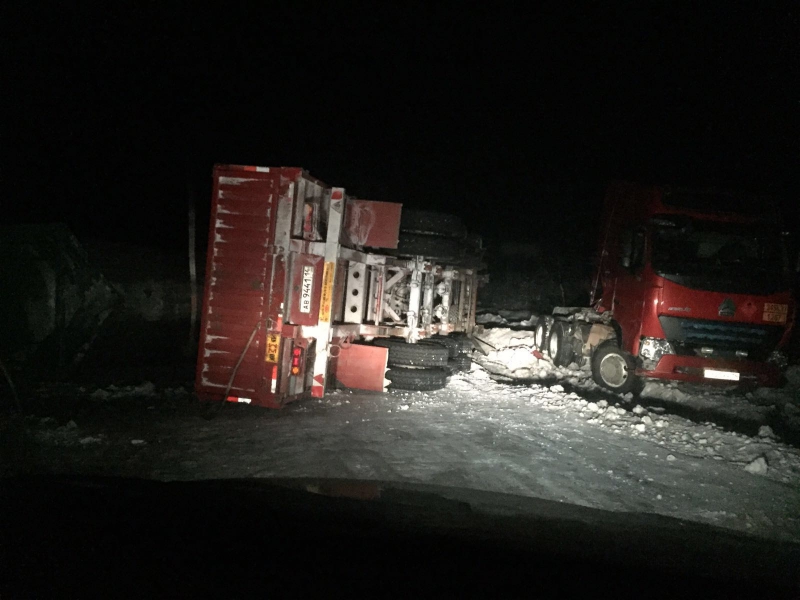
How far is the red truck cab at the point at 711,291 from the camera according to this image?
8375 mm

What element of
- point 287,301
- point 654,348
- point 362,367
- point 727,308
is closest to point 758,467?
point 654,348

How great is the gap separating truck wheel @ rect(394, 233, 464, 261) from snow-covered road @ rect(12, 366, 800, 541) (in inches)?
104

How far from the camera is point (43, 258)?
8.23 m

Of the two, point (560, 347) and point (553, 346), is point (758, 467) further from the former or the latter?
point (553, 346)

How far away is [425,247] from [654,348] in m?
4.18

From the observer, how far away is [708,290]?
8.34 meters

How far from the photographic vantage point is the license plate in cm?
852

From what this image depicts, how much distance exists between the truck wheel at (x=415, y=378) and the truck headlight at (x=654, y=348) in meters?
3.44

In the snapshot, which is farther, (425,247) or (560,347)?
(560,347)

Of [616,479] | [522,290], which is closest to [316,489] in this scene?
[616,479]

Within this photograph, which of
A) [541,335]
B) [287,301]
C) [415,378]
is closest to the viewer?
[287,301]

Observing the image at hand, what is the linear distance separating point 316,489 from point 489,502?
4.89 feet

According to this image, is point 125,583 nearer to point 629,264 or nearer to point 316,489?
point 316,489

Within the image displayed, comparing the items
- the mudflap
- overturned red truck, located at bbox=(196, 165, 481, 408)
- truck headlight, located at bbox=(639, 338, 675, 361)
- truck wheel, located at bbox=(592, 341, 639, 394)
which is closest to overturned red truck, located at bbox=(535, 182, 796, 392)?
truck headlight, located at bbox=(639, 338, 675, 361)
